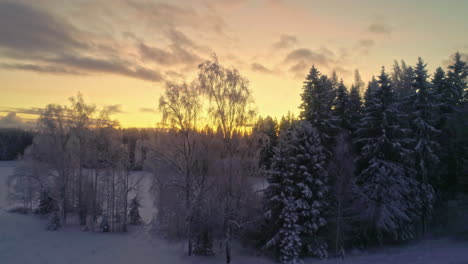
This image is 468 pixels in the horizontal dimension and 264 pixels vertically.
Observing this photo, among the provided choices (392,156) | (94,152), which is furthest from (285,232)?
(94,152)

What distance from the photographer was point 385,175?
63.8 feet

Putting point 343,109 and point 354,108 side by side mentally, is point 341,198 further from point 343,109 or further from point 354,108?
point 354,108

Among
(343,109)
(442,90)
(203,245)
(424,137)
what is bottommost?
(203,245)

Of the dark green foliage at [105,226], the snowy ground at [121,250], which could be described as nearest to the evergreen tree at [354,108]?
the snowy ground at [121,250]

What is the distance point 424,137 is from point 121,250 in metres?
28.2

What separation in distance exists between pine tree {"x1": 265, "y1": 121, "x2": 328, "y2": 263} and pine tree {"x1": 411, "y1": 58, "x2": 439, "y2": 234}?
29.9ft

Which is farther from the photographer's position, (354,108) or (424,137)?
(354,108)

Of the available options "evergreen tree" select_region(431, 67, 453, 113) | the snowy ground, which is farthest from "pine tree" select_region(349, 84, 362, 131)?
the snowy ground

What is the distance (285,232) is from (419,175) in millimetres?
13706

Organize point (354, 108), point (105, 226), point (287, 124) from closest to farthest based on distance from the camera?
1. point (354, 108)
2. point (105, 226)
3. point (287, 124)

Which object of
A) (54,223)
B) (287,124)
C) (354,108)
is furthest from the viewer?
(287,124)

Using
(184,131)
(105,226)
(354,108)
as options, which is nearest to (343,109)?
(354,108)

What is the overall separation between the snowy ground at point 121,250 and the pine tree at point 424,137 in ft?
12.7

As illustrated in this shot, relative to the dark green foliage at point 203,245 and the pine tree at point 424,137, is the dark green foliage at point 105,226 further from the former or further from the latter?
the pine tree at point 424,137
